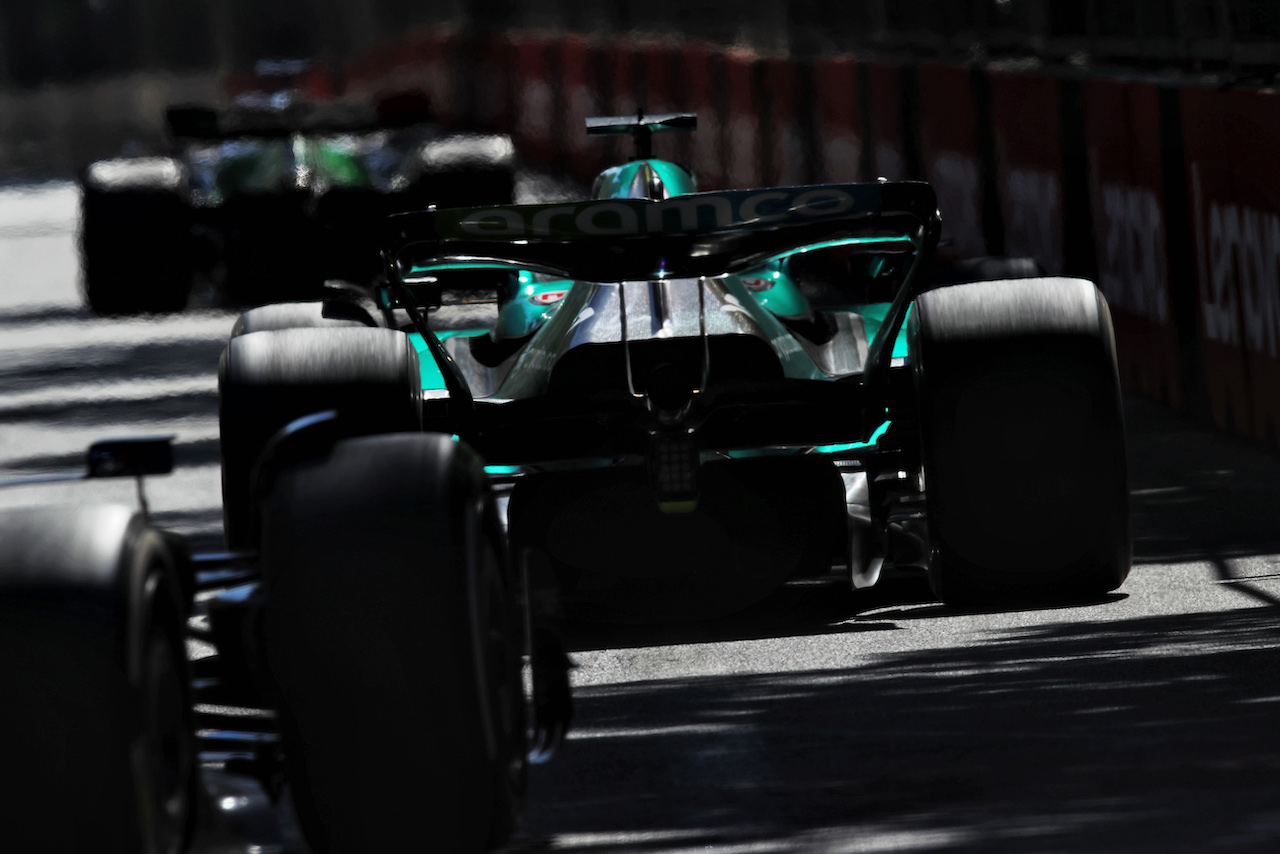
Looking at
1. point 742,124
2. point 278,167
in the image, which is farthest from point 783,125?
point 278,167

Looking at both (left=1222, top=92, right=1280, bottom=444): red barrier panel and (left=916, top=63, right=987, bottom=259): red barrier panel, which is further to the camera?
(left=916, top=63, right=987, bottom=259): red barrier panel

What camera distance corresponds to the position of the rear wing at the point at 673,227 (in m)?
5.10

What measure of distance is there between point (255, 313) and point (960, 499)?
276 centimetres

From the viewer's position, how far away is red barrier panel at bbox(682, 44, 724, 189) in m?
21.2

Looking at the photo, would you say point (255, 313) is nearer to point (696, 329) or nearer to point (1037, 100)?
point (696, 329)

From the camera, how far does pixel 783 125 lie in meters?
18.9

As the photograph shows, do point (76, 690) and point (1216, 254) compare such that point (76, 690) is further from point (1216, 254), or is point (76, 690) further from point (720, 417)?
point (1216, 254)

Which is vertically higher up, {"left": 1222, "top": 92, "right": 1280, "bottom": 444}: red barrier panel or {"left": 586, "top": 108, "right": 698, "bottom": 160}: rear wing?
{"left": 586, "top": 108, "right": 698, "bottom": 160}: rear wing

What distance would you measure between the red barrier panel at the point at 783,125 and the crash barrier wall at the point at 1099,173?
25 mm

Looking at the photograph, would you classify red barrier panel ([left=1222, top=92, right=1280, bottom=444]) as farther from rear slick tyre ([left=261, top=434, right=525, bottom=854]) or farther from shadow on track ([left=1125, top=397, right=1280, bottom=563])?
rear slick tyre ([left=261, top=434, right=525, bottom=854])

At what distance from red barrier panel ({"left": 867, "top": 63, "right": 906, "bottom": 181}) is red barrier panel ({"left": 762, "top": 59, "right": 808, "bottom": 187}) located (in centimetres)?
193

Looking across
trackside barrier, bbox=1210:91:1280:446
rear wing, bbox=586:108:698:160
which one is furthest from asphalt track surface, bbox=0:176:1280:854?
rear wing, bbox=586:108:698:160

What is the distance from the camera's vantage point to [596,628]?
5.42 metres

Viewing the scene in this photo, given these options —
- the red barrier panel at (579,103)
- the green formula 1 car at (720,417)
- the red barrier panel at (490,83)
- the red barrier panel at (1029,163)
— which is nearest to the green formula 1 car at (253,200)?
the red barrier panel at (1029,163)
